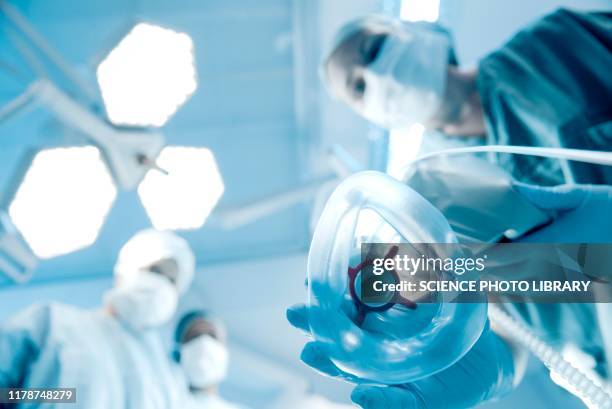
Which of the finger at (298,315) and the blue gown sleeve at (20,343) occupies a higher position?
the finger at (298,315)

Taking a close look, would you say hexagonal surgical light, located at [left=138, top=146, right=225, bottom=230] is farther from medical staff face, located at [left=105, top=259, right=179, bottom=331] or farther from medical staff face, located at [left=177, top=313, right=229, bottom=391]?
medical staff face, located at [left=177, top=313, right=229, bottom=391]

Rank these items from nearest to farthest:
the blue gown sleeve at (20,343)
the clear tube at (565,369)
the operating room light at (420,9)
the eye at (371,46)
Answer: the clear tube at (565,369) < the blue gown sleeve at (20,343) < the eye at (371,46) < the operating room light at (420,9)

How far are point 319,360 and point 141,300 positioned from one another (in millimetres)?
1259

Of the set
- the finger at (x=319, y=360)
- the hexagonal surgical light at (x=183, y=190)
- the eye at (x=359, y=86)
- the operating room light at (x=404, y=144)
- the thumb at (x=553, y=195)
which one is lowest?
the operating room light at (x=404, y=144)

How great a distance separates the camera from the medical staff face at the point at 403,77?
1282 mm

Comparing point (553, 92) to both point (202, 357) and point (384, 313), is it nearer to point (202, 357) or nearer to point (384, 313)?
point (384, 313)

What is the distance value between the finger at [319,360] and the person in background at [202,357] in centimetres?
138

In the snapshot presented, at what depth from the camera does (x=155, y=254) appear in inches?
69.0

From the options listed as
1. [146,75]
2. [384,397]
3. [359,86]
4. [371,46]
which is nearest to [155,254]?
[146,75]

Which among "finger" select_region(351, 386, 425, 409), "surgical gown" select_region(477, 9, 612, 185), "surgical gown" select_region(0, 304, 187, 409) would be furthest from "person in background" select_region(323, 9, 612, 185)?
"surgical gown" select_region(0, 304, 187, 409)

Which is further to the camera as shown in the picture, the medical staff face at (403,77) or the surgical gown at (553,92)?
the medical staff face at (403,77)

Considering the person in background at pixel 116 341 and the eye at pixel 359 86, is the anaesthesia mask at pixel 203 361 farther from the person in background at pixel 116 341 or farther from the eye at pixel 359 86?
the eye at pixel 359 86

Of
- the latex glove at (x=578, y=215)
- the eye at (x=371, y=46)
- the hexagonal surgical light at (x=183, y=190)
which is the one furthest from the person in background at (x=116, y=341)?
the latex glove at (x=578, y=215)

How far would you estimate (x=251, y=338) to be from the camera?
2.21 meters
